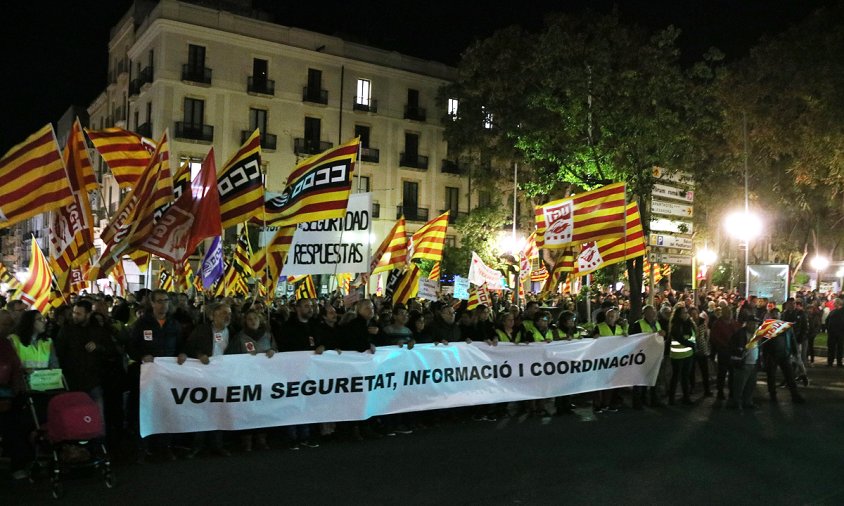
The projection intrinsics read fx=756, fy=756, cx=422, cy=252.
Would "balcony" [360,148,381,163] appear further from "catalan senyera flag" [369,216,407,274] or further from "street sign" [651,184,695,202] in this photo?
"catalan senyera flag" [369,216,407,274]

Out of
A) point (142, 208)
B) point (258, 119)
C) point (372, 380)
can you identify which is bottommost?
point (372, 380)

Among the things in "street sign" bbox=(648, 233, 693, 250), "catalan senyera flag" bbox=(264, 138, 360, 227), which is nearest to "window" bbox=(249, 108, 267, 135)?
"street sign" bbox=(648, 233, 693, 250)

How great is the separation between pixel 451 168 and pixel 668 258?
1246 inches

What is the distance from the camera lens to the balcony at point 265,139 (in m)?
41.4

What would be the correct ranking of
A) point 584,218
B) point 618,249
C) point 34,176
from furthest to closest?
1. point 618,249
2. point 584,218
3. point 34,176

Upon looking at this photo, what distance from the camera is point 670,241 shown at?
18031 mm

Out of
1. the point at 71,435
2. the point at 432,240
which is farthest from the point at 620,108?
the point at 71,435

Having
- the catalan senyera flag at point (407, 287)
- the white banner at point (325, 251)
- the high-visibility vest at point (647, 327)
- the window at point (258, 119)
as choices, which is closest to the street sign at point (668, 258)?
the high-visibility vest at point (647, 327)

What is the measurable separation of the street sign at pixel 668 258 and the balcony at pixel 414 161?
30.0 meters

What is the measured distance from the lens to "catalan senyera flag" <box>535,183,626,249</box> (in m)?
13.9

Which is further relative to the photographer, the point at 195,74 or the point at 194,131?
the point at 194,131

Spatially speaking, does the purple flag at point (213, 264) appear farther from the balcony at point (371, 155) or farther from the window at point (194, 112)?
the balcony at point (371, 155)

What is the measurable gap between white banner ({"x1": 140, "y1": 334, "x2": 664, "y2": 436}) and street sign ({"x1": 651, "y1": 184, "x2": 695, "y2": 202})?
20.3 ft

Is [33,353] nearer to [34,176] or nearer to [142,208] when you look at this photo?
[34,176]
